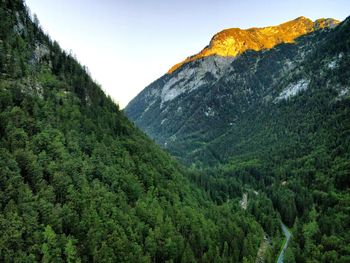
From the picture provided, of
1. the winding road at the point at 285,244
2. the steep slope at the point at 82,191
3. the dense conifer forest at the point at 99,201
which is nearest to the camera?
the steep slope at the point at 82,191

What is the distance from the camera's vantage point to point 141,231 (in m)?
120

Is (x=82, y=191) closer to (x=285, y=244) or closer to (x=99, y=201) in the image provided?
(x=99, y=201)

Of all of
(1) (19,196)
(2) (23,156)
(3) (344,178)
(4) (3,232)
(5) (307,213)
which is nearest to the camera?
(4) (3,232)

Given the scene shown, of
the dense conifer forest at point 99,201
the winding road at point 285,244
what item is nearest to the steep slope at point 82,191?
the dense conifer forest at point 99,201

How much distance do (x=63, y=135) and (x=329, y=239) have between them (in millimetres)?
115392

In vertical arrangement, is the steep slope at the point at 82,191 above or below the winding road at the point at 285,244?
above

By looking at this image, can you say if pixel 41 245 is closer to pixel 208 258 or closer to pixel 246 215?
pixel 208 258

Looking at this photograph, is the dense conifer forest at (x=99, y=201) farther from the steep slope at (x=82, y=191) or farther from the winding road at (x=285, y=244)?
the winding road at (x=285, y=244)

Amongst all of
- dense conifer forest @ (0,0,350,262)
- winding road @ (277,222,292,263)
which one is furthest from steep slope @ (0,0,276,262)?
winding road @ (277,222,292,263)

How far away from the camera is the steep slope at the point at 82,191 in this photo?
9656 centimetres

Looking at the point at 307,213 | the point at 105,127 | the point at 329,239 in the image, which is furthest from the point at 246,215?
the point at 105,127

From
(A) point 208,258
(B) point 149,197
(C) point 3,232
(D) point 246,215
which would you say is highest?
(C) point 3,232

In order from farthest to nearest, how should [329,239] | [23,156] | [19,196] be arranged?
[329,239] → [23,156] → [19,196]

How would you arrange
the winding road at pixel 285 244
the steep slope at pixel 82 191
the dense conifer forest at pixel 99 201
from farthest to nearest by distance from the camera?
the winding road at pixel 285 244 < the dense conifer forest at pixel 99 201 < the steep slope at pixel 82 191
